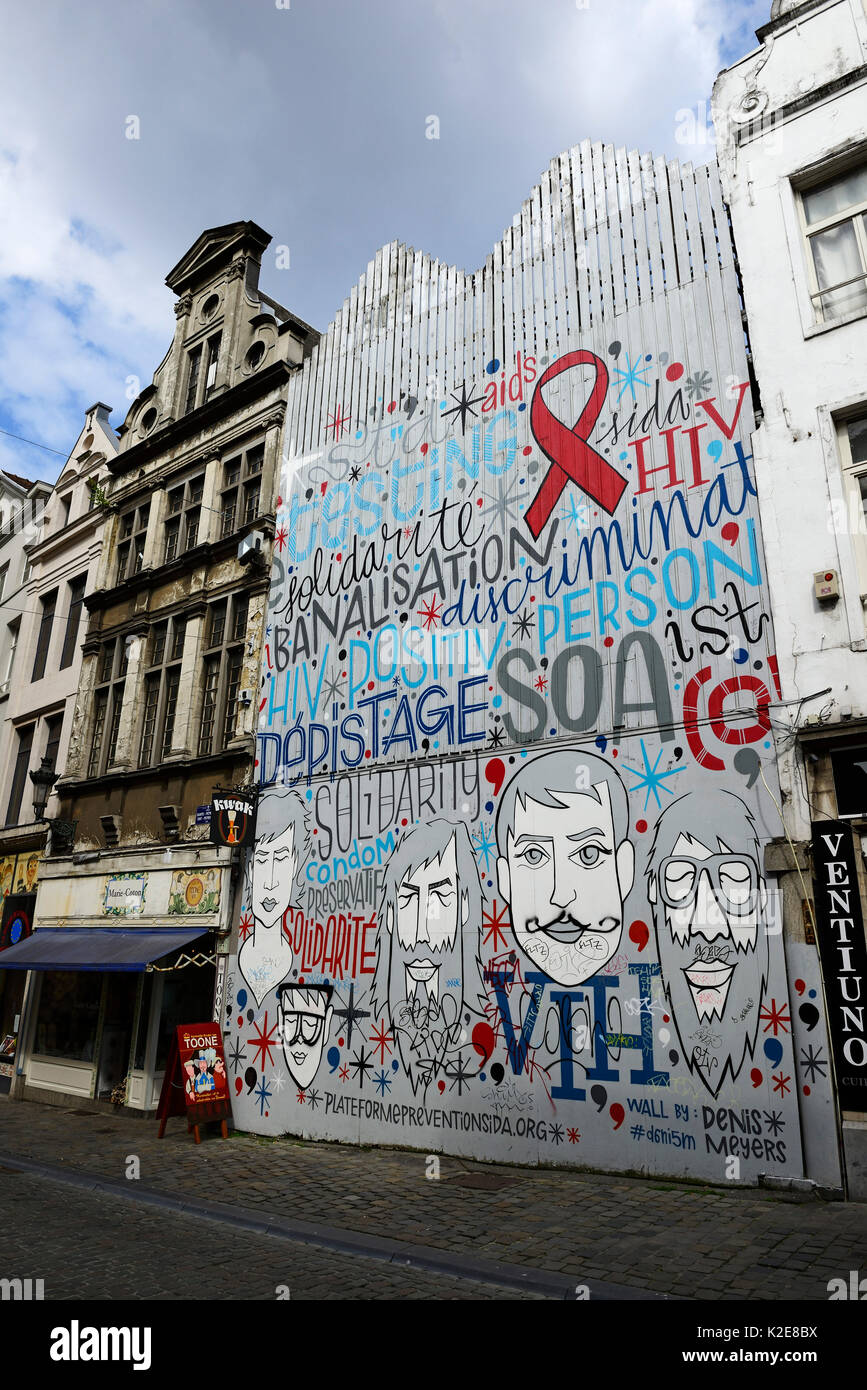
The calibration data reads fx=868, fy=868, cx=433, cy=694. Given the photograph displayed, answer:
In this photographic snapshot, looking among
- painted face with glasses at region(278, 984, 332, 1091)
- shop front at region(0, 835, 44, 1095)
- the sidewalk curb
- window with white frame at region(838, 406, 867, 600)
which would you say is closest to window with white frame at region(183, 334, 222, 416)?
shop front at region(0, 835, 44, 1095)

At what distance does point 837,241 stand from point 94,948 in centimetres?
1473

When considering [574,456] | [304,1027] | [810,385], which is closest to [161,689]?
[304,1027]

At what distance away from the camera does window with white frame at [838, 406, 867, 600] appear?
8.93 metres

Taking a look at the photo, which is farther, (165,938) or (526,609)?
(165,938)

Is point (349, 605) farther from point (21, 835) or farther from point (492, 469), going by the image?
A: point (21, 835)

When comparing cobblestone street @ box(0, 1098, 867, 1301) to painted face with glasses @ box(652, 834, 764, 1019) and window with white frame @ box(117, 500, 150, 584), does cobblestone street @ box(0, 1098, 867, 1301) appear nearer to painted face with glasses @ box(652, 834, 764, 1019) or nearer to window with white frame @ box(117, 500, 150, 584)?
painted face with glasses @ box(652, 834, 764, 1019)

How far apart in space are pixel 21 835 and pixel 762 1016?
1604 centimetres

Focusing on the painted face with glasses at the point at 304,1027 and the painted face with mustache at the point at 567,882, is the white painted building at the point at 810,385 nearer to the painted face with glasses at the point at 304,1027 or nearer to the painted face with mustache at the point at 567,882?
the painted face with mustache at the point at 567,882

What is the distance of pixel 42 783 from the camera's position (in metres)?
18.2

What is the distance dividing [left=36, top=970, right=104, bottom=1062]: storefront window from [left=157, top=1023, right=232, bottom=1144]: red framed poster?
4.16 meters

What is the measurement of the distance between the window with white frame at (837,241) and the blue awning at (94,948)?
12158 mm

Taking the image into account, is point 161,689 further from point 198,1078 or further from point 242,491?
point 198,1078
